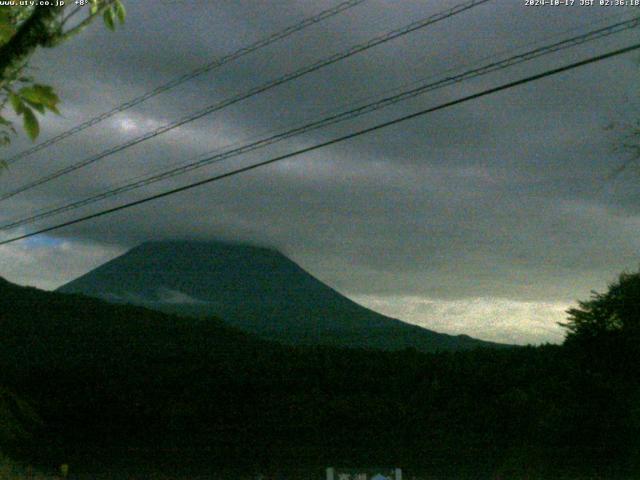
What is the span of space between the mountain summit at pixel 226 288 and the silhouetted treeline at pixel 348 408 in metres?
55.3

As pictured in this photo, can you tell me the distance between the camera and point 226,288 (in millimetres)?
136875

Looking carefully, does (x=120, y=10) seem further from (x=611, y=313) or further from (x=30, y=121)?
(x=611, y=313)

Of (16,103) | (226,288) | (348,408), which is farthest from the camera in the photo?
(226,288)

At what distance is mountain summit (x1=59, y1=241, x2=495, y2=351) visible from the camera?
98.8 m

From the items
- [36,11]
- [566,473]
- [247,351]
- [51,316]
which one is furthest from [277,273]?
[36,11]

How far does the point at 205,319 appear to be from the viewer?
99.8ft

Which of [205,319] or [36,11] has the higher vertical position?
[205,319]

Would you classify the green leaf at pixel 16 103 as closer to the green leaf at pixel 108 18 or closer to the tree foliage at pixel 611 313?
the green leaf at pixel 108 18

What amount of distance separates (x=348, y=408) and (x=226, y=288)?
12061cm

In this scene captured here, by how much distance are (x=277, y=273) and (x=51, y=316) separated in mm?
112026

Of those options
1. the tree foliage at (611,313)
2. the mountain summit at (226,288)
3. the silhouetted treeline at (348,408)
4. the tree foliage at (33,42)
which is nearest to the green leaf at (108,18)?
the tree foliage at (33,42)

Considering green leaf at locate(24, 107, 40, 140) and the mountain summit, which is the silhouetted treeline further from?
the mountain summit

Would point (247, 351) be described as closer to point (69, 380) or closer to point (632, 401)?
point (69, 380)

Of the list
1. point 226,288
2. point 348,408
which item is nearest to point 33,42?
point 348,408
